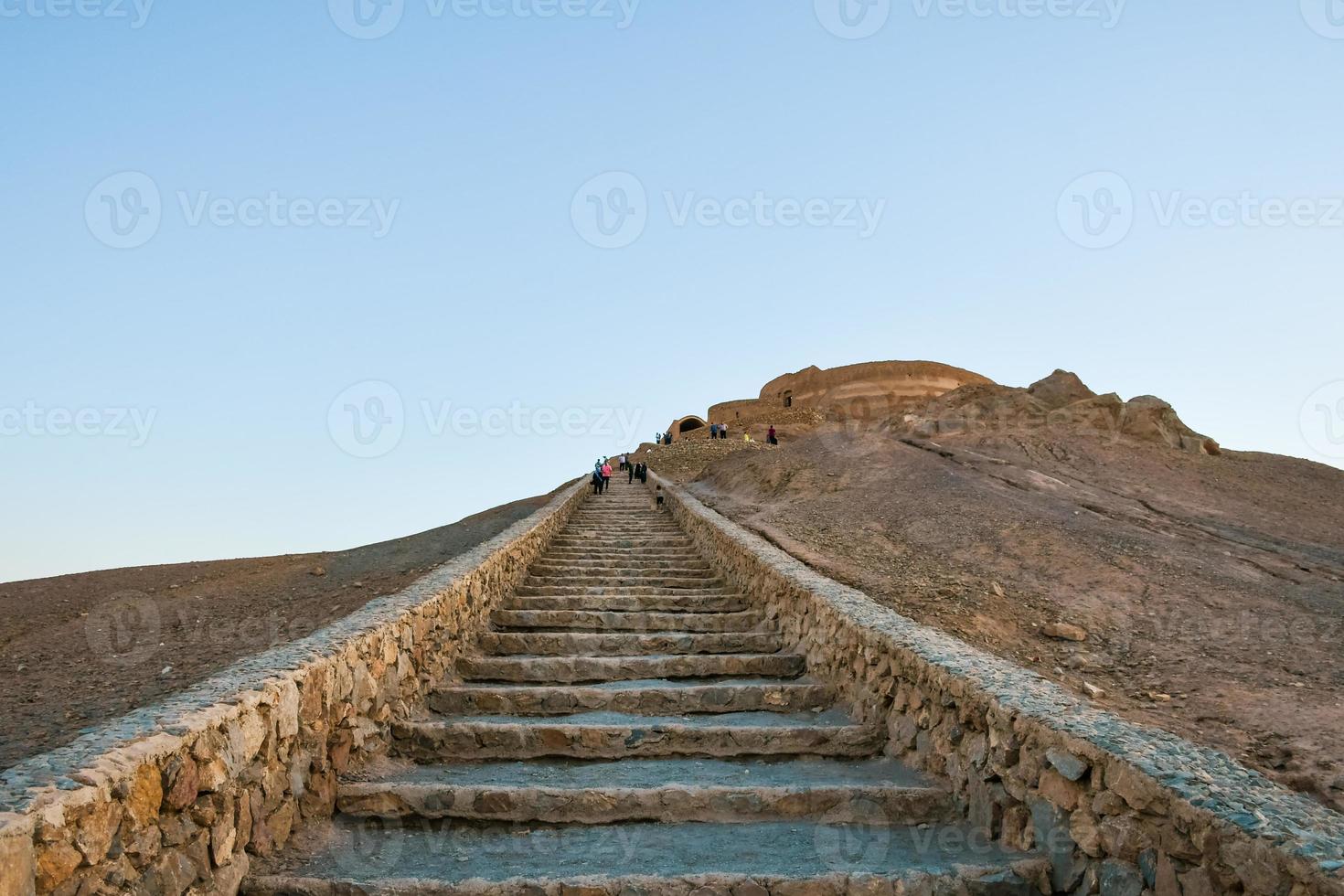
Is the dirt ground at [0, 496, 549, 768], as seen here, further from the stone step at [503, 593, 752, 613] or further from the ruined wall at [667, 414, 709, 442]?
the ruined wall at [667, 414, 709, 442]

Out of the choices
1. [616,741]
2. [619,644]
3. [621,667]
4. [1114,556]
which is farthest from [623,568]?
[1114,556]

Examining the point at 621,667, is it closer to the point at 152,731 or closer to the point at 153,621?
the point at 152,731

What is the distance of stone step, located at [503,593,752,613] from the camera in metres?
8.18

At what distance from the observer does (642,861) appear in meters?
3.65

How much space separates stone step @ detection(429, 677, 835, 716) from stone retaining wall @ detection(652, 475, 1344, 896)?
400 millimetres

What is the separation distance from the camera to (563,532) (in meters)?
13.9

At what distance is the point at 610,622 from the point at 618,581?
1.95 meters

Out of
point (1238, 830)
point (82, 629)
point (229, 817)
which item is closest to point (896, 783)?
point (1238, 830)

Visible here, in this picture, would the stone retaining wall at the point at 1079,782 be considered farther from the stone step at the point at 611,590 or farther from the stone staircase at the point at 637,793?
the stone step at the point at 611,590

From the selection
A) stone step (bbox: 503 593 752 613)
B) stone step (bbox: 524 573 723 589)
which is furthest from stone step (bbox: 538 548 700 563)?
stone step (bbox: 503 593 752 613)

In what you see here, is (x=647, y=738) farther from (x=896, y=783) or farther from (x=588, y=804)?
(x=896, y=783)

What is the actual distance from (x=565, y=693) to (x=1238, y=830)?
4103mm

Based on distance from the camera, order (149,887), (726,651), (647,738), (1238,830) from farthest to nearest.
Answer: (726,651), (647,738), (149,887), (1238,830)

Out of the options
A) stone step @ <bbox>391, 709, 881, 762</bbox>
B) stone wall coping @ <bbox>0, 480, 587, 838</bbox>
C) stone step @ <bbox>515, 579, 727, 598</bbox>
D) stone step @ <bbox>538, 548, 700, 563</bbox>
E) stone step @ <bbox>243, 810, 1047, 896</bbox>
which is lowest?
stone step @ <bbox>243, 810, 1047, 896</bbox>
